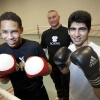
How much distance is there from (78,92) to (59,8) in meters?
5.24

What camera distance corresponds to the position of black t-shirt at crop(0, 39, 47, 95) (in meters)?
1.17

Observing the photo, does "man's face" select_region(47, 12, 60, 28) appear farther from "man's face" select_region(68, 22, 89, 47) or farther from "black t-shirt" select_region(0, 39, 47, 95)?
"man's face" select_region(68, 22, 89, 47)

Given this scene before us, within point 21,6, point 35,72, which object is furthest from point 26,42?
point 21,6

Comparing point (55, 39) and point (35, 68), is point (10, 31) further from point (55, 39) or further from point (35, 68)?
point (55, 39)

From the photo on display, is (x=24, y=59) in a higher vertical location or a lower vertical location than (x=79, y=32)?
lower

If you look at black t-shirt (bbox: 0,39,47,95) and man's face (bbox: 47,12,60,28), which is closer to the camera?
black t-shirt (bbox: 0,39,47,95)

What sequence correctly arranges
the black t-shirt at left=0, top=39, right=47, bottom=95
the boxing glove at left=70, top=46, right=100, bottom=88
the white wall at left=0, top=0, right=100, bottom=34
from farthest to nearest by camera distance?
the white wall at left=0, top=0, right=100, bottom=34
the black t-shirt at left=0, top=39, right=47, bottom=95
the boxing glove at left=70, top=46, right=100, bottom=88

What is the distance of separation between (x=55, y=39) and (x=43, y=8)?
15.5 feet

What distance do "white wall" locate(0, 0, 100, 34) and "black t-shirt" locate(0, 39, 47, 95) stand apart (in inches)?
177

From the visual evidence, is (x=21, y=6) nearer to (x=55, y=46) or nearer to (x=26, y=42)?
(x=55, y=46)

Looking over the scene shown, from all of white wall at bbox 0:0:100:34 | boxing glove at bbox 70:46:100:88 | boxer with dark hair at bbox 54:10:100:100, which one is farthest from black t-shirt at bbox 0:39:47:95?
white wall at bbox 0:0:100:34

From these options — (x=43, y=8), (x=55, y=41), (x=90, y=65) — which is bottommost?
(x=55, y=41)

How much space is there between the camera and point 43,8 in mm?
6473

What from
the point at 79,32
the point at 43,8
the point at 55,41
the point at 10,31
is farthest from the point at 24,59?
the point at 43,8
